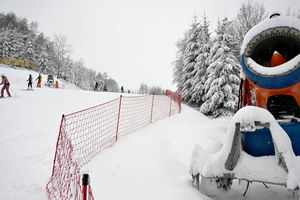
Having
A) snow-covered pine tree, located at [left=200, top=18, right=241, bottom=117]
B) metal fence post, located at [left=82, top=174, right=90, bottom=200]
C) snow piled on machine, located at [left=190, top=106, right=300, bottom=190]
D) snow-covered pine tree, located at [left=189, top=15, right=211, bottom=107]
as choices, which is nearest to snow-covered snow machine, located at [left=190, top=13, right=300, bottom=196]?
snow piled on machine, located at [left=190, top=106, right=300, bottom=190]

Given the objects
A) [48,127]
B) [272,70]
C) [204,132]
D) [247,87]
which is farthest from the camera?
[48,127]

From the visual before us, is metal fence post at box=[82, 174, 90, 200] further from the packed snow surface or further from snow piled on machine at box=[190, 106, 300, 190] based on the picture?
snow piled on machine at box=[190, 106, 300, 190]

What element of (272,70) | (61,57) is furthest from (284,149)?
(61,57)

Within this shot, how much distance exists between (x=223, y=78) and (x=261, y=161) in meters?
12.5

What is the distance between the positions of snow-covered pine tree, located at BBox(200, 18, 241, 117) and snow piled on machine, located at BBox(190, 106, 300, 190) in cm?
1225

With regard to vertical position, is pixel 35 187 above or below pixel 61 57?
below

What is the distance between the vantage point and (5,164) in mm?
3982

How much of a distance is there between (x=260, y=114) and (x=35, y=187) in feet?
11.8

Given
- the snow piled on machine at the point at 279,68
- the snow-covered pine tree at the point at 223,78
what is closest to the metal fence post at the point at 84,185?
the snow piled on machine at the point at 279,68

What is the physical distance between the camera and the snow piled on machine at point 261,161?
169 cm

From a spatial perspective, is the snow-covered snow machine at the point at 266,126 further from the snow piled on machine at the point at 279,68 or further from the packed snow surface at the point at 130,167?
the packed snow surface at the point at 130,167

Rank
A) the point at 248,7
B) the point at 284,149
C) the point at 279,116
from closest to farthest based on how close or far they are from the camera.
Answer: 1. the point at 284,149
2. the point at 279,116
3. the point at 248,7

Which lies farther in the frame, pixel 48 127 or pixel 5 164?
pixel 48 127

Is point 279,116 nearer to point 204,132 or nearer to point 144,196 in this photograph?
point 144,196
